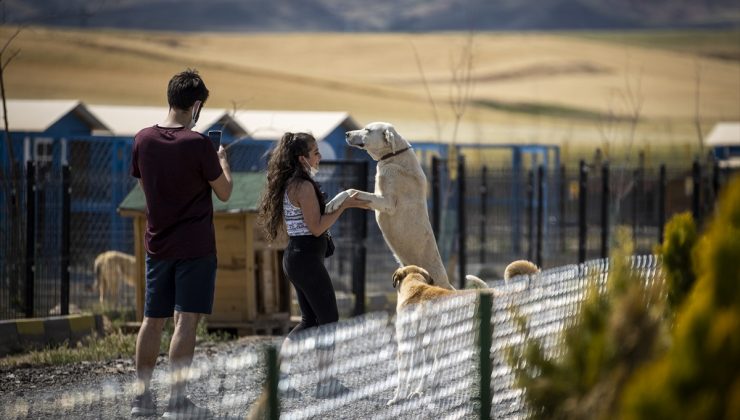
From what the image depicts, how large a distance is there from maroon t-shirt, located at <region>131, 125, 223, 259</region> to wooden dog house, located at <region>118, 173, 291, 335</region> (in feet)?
13.9

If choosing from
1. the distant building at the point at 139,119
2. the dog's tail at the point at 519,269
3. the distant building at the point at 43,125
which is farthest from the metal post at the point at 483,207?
the dog's tail at the point at 519,269

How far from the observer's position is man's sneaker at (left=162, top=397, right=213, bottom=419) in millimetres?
4727

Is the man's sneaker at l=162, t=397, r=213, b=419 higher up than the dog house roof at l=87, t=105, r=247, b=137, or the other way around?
the dog house roof at l=87, t=105, r=247, b=137

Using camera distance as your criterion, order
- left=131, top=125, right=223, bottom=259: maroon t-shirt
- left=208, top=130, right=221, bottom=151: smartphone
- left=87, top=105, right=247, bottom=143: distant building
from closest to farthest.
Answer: left=131, top=125, right=223, bottom=259: maroon t-shirt < left=208, top=130, right=221, bottom=151: smartphone < left=87, top=105, right=247, bottom=143: distant building

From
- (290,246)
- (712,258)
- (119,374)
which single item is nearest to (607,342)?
(712,258)

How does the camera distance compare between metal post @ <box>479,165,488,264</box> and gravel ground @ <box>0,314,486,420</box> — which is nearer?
gravel ground @ <box>0,314,486,420</box>

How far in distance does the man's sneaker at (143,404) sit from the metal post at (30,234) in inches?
256

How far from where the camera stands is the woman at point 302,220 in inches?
296

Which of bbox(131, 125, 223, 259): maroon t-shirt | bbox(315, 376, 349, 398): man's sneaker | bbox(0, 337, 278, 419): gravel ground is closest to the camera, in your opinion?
bbox(0, 337, 278, 419): gravel ground

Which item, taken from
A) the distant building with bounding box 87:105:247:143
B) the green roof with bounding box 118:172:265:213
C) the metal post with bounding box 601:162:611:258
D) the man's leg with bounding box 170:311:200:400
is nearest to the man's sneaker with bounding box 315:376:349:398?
the man's leg with bounding box 170:311:200:400

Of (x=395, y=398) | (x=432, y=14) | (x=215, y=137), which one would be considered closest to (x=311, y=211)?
(x=215, y=137)

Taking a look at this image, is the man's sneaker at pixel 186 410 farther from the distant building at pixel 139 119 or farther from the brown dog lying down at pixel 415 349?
the distant building at pixel 139 119

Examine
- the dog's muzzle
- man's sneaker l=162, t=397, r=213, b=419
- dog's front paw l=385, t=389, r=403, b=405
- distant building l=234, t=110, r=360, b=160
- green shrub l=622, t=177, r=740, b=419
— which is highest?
distant building l=234, t=110, r=360, b=160

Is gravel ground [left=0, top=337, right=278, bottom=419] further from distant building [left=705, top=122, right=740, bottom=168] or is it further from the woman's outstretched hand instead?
distant building [left=705, top=122, right=740, bottom=168]
